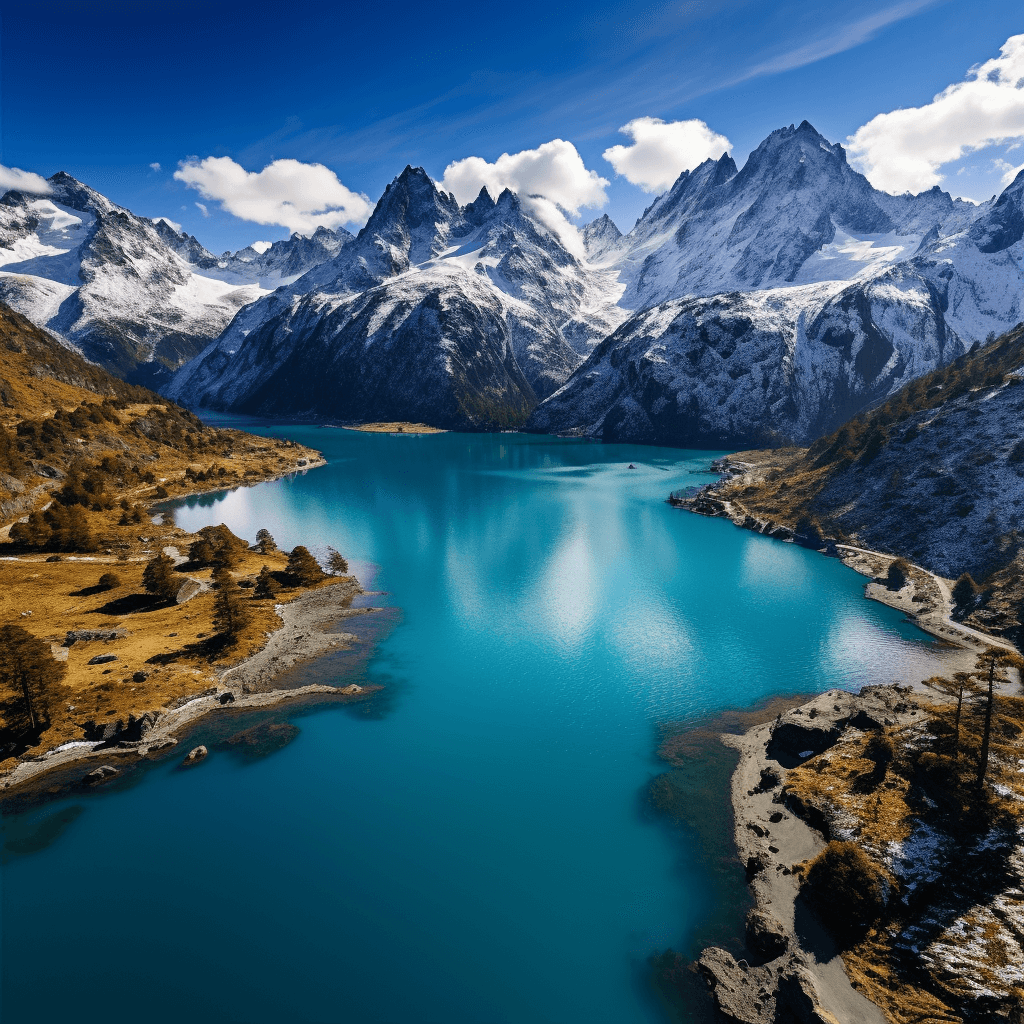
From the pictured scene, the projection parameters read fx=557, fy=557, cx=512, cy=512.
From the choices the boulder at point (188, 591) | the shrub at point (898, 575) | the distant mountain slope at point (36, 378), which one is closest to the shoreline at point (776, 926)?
the shrub at point (898, 575)

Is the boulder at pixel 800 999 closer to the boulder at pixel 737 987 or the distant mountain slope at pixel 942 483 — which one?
the boulder at pixel 737 987

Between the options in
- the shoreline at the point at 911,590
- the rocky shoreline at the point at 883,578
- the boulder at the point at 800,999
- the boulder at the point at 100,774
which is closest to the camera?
the boulder at the point at 800,999

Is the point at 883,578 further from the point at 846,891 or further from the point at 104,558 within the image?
the point at 104,558

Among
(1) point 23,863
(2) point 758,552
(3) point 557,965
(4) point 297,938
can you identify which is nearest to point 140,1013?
(4) point 297,938

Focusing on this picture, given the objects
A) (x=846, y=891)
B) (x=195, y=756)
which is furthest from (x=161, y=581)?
(x=846, y=891)

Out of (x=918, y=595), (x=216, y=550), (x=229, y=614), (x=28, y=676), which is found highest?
(x=918, y=595)

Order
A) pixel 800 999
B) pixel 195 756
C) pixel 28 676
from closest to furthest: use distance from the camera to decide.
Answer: pixel 800 999 < pixel 195 756 < pixel 28 676
